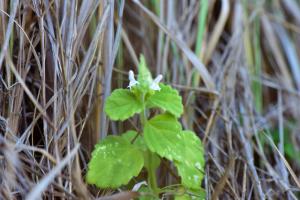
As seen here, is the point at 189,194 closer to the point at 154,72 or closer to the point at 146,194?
the point at 146,194

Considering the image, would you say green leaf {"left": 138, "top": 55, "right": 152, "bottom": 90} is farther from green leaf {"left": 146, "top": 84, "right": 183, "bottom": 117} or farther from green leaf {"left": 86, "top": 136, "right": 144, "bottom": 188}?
green leaf {"left": 86, "top": 136, "right": 144, "bottom": 188}

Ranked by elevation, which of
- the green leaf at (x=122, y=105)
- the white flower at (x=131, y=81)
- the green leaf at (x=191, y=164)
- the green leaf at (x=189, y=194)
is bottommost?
the green leaf at (x=189, y=194)

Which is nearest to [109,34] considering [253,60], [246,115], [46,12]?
[46,12]

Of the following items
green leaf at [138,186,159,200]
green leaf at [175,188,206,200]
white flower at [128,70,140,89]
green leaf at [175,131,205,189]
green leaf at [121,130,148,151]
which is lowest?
green leaf at [175,188,206,200]

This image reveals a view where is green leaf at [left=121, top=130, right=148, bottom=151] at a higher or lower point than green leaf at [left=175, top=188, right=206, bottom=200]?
higher

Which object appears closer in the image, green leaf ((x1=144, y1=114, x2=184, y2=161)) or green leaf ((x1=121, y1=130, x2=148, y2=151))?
green leaf ((x1=144, y1=114, x2=184, y2=161))

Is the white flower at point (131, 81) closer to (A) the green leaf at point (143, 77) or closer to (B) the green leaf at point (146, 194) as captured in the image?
(A) the green leaf at point (143, 77)

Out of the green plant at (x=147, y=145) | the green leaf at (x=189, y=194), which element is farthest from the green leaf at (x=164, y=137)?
the green leaf at (x=189, y=194)

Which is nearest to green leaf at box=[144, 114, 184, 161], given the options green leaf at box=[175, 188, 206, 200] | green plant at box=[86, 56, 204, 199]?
green plant at box=[86, 56, 204, 199]
